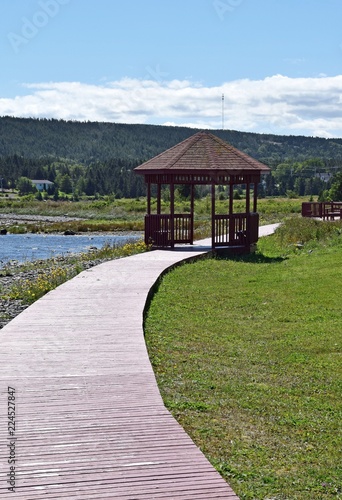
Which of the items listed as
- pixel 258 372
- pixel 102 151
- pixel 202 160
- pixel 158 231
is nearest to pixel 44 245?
pixel 158 231

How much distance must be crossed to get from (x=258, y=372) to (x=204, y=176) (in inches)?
511

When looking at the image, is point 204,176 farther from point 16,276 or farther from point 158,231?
point 16,276

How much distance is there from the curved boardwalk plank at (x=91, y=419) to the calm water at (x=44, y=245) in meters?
15.6

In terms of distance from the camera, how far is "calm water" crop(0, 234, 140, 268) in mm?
28447

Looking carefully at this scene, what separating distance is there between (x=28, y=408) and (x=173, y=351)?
318 cm

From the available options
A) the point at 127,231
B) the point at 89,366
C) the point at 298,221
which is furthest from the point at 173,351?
the point at 127,231

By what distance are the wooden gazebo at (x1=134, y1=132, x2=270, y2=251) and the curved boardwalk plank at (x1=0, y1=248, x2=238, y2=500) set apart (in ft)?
34.4

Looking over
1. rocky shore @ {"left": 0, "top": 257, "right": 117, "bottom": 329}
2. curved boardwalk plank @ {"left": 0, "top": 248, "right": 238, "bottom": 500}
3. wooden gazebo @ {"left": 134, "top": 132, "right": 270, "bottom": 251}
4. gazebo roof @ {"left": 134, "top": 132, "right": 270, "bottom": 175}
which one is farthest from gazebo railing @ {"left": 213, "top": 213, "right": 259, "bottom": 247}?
curved boardwalk plank @ {"left": 0, "top": 248, "right": 238, "bottom": 500}

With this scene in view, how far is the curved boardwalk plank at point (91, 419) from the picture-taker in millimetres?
4809

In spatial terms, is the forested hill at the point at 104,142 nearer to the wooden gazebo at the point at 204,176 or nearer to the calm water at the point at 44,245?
the calm water at the point at 44,245

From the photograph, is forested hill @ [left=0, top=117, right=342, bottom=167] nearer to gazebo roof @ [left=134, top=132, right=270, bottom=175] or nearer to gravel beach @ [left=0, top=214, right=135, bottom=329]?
gazebo roof @ [left=134, top=132, right=270, bottom=175]

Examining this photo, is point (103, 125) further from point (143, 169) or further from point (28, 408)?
point (28, 408)

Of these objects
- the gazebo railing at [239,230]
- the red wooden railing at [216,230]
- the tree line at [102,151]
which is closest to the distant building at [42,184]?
the tree line at [102,151]

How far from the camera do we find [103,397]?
21.9 feet
